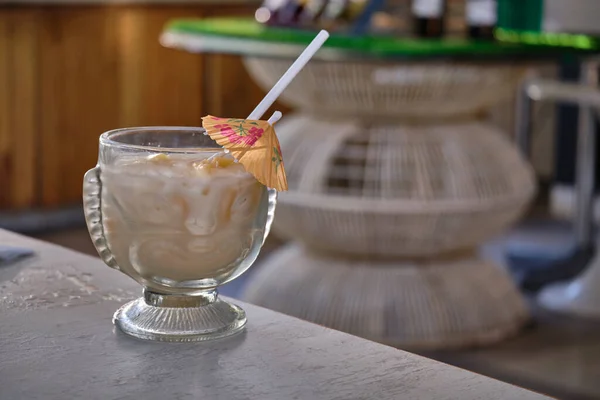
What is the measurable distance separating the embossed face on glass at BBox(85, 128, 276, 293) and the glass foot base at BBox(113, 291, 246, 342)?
1cm

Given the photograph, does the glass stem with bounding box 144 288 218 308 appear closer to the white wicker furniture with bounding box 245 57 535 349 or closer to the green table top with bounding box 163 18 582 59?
the green table top with bounding box 163 18 582 59

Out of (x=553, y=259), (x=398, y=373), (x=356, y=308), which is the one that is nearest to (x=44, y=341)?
(x=398, y=373)

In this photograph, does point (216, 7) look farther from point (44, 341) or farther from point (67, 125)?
point (44, 341)

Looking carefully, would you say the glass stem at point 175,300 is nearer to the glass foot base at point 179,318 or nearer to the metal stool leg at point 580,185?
the glass foot base at point 179,318

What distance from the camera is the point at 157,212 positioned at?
2.50 feet

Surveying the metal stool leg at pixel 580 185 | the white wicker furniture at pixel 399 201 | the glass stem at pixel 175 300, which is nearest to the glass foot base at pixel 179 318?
the glass stem at pixel 175 300

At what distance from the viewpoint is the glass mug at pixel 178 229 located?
0.76m

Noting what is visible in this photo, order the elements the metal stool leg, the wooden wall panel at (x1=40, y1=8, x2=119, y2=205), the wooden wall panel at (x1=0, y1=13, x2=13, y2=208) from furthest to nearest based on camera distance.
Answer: the wooden wall panel at (x1=40, y1=8, x2=119, y2=205) < the wooden wall panel at (x1=0, y1=13, x2=13, y2=208) < the metal stool leg

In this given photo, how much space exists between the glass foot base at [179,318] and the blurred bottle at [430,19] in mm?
2117

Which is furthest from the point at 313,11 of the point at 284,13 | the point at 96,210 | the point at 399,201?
the point at 96,210

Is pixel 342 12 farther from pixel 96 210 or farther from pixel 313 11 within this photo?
pixel 96 210

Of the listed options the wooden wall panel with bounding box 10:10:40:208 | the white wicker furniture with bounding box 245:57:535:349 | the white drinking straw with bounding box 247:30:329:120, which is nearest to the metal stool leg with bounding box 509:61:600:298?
the white wicker furniture with bounding box 245:57:535:349

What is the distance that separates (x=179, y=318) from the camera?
0.76 m

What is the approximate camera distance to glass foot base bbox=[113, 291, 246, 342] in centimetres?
74
